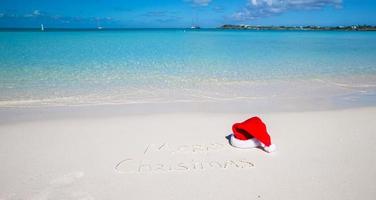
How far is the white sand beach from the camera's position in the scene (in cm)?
343

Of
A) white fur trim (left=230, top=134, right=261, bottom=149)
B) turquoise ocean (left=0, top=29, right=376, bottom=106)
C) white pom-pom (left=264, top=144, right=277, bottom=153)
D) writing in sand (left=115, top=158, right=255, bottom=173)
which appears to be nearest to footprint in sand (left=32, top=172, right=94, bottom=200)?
writing in sand (left=115, top=158, right=255, bottom=173)

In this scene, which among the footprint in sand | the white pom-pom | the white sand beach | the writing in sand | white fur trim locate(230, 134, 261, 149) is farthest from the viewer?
white fur trim locate(230, 134, 261, 149)

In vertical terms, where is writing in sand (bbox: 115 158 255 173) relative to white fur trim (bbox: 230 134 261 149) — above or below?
below

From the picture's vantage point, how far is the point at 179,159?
164 inches

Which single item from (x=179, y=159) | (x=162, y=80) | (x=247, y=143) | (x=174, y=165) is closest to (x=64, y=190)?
(x=174, y=165)

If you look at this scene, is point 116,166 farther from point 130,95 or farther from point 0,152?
point 130,95

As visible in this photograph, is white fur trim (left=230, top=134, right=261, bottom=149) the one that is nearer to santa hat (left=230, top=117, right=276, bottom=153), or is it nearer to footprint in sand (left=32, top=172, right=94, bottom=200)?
santa hat (left=230, top=117, right=276, bottom=153)

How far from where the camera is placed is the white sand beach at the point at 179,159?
11.2 ft

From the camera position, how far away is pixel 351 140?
4.82m

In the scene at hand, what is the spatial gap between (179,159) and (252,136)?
4.07ft

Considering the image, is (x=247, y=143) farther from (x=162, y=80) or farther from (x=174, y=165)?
(x=162, y=80)

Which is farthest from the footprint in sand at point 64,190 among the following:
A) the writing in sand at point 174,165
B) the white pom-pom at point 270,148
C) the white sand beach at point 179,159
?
the white pom-pom at point 270,148

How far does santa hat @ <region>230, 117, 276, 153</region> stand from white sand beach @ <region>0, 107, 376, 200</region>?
0.13 meters

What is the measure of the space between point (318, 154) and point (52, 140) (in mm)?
4313
